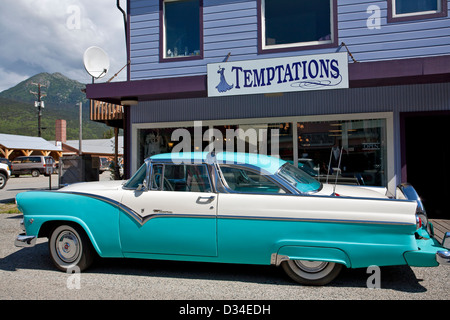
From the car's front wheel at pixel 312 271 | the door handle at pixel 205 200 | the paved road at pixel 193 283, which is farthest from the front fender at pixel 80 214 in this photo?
the car's front wheel at pixel 312 271

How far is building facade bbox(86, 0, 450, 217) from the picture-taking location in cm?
707

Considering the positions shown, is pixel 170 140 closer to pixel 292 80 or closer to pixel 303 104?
pixel 303 104

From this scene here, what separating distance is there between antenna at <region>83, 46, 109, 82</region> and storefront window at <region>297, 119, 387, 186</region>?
534 cm

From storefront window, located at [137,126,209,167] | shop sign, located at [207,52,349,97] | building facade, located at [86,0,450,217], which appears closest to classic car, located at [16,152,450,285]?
shop sign, located at [207,52,349,97]

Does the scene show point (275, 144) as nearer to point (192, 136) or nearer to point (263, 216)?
point (192, 136)

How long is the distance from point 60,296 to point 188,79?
514 cm

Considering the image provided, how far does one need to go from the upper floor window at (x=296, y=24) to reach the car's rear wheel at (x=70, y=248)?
19.0 feet

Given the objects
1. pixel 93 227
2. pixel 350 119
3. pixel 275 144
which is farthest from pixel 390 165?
pixel 93 227

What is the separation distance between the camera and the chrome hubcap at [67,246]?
14.5ft

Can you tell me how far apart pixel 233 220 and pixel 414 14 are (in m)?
6.34

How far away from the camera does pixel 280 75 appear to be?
278 inches

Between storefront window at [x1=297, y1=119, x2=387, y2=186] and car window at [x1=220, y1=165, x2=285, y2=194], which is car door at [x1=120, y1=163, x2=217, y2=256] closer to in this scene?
car window at [x1=220, y1=165, x2=285, y2=194]

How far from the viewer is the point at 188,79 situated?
757 centimetres

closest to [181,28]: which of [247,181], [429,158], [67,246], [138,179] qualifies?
[138,179]
